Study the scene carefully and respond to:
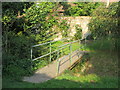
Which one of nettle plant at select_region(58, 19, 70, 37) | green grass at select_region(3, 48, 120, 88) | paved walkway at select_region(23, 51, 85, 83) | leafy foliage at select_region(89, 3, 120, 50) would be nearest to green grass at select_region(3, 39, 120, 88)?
green grass at select_region(3, 48, 120, 88)

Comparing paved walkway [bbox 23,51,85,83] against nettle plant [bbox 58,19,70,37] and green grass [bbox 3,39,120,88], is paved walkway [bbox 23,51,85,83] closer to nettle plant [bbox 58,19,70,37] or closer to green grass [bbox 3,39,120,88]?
green grass [bbox 3,39,120,88]

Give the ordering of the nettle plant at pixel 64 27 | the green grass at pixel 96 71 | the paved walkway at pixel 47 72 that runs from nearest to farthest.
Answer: the green grass at pixel 96 71, the paved walkway at pixel 47 72, the nettle plant at pixel 64 27

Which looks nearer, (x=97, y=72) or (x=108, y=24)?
(x=97, y=72)

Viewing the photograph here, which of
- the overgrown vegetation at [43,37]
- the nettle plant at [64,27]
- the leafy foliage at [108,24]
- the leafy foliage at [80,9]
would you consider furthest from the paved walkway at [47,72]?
the leafy foliage at [80,9]

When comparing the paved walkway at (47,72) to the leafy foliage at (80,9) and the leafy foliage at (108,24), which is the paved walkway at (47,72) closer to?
the leafy foliage at (108,24)

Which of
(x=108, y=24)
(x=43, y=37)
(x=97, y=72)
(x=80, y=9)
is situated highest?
(x=80, y=9)

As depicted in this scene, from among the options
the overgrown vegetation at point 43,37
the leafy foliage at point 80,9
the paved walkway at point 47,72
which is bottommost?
the paved walkway at point 47,72

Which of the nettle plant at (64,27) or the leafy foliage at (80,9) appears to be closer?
the nettle plant at (64,27)

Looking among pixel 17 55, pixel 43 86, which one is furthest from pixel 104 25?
pixel 43 86

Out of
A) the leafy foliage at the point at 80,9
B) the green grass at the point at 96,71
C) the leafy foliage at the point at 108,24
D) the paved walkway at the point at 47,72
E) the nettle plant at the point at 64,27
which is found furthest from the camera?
the leafy foliage at the point at 80,9

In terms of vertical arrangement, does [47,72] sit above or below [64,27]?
below

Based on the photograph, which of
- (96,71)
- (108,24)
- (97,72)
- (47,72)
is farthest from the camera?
(108,24)

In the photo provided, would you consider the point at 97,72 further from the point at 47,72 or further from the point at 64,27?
the point at 64,27

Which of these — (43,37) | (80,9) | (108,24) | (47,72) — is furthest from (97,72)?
(80,9)
